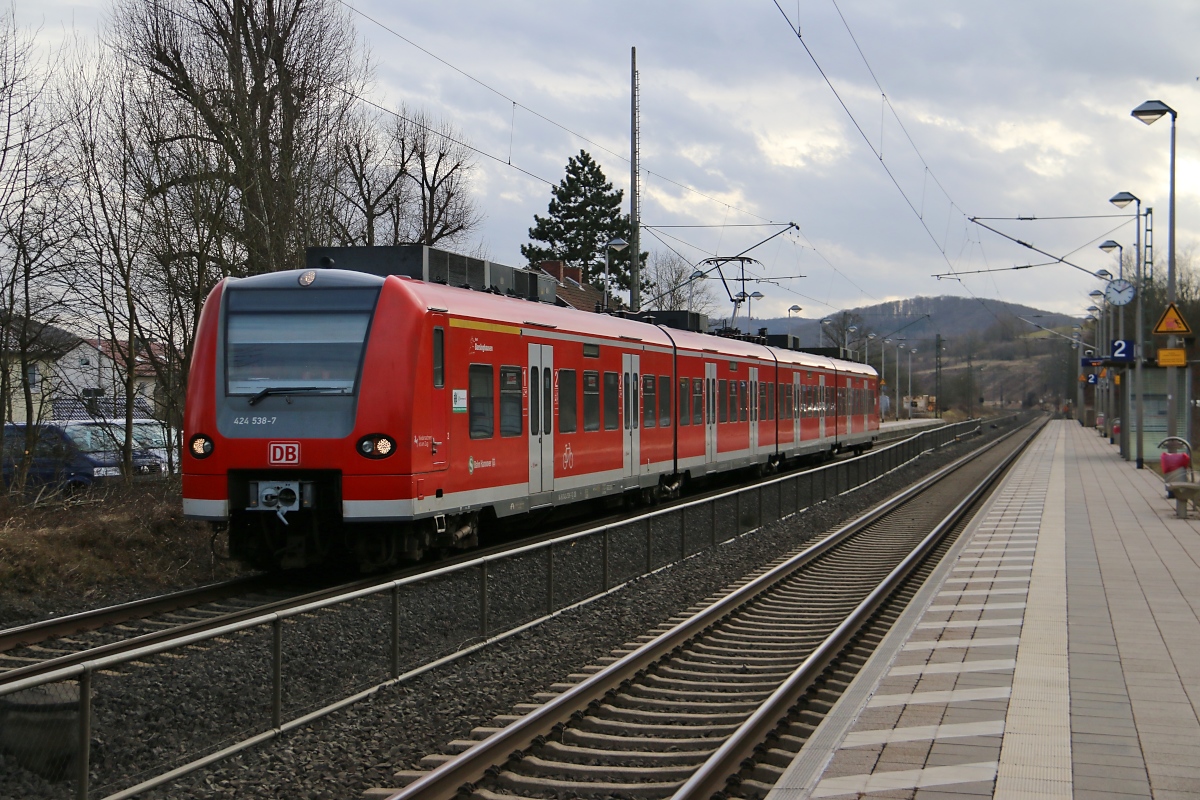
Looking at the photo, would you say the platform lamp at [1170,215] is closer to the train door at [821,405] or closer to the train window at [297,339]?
the train door at [821,405]

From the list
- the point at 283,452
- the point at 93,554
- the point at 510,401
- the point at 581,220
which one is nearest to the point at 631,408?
the point at 510,401

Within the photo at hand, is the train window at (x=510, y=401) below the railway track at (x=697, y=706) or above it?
above

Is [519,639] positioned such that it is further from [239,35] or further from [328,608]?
[239,35]

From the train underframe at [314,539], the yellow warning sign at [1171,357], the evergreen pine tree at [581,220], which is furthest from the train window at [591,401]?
the evergreen pine tree at [581,220]

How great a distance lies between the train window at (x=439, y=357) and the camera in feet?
41.0

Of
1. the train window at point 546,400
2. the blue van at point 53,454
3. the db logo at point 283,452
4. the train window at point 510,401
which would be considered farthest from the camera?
the blue van at point 53,454

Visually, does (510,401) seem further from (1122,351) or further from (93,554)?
(1122,351)

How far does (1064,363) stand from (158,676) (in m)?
134

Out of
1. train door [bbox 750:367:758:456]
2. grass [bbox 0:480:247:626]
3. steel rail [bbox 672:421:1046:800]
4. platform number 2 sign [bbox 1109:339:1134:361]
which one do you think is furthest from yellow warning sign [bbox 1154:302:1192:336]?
grass [bbox 0:480:247:626]

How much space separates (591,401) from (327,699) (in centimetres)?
1031

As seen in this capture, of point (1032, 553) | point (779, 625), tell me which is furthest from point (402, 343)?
point (1032, 553)

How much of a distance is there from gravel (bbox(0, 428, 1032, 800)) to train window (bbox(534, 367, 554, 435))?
17.0ft

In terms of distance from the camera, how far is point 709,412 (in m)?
24.2

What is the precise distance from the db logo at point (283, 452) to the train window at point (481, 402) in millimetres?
2087
